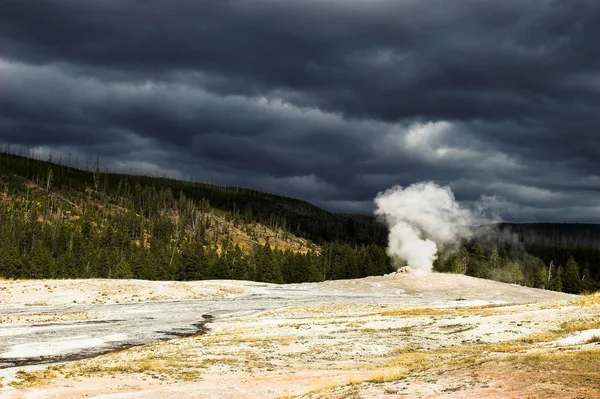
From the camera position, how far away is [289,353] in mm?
34469

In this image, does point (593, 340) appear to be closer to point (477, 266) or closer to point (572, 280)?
point (477, 266)

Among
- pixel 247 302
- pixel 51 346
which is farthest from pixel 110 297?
pixel 51 346

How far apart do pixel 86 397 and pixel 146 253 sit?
124086 millimetres

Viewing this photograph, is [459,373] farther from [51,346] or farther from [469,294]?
[469,294]

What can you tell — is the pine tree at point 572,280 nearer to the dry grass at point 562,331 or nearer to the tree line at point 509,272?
the tree line at point 509,272

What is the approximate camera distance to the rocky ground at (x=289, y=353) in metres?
20.9

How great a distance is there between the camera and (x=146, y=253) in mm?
141875

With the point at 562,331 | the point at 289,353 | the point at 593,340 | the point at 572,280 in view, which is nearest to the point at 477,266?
the point at 572,280

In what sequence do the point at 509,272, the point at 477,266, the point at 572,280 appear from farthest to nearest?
1. the point at 477,266
2. the point at 509,272
3. the point at 572,280

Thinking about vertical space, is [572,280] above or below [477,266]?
below

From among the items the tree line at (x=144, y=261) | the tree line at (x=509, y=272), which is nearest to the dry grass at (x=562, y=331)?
the tree line at (x=509, y=272)

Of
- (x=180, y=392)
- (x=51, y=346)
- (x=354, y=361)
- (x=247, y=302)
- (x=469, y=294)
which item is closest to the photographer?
(x=180, y=392)

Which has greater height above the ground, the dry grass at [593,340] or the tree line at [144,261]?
the dry grass at [593,340]

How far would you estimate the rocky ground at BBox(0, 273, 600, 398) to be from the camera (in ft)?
68.5
